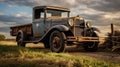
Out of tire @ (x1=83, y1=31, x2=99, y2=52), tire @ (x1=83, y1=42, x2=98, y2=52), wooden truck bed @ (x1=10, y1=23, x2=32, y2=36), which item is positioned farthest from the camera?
wooden truck bed @ (x1=10, y1=23, x2=32, y2=36)

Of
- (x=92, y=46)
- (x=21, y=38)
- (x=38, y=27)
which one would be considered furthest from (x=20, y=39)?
(x=92, y=46)

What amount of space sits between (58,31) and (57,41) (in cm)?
50

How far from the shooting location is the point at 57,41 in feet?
44.8

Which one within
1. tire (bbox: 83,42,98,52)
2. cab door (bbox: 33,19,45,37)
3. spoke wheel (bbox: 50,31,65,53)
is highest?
cab door (bbox: 33,19,45,37)

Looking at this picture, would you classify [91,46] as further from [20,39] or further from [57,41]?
[20,39]

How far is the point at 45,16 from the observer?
15.5m

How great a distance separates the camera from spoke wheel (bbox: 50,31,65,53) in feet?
43.4

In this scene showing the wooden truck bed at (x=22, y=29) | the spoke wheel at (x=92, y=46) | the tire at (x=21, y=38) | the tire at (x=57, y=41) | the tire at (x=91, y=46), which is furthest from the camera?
the tire at (x=21, y=38)

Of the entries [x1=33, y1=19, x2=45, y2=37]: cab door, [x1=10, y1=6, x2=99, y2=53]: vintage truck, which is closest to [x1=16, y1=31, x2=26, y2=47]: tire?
[x1=10, y1=6, x2=99, y2=53]: vintage truck

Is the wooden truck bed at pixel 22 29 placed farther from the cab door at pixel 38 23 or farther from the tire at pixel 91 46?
the tire at pixel 91 46

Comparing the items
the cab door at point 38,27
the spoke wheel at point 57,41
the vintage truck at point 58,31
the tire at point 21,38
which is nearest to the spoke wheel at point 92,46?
the vintage truck at point 58,31

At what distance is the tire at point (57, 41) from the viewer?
13205mm

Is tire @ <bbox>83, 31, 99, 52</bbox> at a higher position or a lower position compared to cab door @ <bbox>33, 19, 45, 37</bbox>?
lower

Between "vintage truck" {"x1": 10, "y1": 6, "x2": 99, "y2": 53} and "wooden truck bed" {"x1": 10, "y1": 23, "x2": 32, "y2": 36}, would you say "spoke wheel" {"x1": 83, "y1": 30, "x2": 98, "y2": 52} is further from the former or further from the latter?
"wooden truck bed" {"x1": 10, "y1": 23, "x2": 32, "y2": 36}
